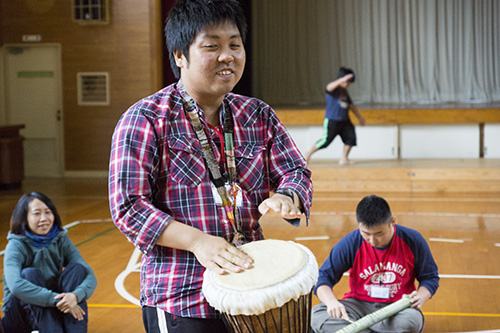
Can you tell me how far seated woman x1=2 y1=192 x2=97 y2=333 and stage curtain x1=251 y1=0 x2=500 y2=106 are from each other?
12047 millimetres

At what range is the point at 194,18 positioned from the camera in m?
1.59

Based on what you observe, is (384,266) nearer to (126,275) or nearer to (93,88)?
(126,275)

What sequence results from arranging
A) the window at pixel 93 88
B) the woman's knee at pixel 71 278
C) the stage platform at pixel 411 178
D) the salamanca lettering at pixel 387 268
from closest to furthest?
the salamanca lettering at pixel 387 268 < the woman's knee at pixel 71 278 < the stage platform at pixel 411 178 < the window at pixel 93 88

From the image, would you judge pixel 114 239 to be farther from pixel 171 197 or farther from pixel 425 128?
pixel 425 128

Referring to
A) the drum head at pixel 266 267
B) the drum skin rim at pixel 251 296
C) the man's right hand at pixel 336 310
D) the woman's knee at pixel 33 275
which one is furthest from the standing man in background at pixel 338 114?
the drum skin rim at pixel 251 296

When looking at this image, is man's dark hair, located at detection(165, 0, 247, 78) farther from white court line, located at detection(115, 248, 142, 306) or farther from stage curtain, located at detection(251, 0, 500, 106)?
stage curtain, located at detection(251, 0, 500, 106)

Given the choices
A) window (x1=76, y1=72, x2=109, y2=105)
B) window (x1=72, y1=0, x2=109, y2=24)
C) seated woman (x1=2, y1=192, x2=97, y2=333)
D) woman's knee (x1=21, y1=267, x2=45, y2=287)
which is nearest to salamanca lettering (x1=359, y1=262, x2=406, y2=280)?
seated woman (x1=2, y1=192, x2=97, y2=333)

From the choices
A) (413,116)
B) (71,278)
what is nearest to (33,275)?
(71,278)

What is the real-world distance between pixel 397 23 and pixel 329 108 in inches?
274

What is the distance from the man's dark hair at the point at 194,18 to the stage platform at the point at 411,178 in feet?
24.3

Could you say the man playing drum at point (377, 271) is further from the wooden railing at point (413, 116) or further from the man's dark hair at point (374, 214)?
the wooden railing at point (413, 116)

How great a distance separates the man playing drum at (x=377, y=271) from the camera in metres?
3.31

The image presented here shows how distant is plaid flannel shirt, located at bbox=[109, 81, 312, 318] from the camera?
153 centimetres

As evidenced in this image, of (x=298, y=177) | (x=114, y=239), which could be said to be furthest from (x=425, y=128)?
(x=298, y=177)
